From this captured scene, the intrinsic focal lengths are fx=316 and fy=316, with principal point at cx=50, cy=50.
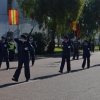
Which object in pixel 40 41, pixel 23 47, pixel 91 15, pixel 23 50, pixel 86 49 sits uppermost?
pixel 91 15

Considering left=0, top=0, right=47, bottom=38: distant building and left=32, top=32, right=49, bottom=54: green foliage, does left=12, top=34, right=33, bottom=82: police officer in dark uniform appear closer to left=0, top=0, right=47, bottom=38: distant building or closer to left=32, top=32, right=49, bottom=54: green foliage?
left=32, top=32, right=49, bottom=54: green foliage

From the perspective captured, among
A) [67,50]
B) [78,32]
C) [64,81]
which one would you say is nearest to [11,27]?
[78,32]

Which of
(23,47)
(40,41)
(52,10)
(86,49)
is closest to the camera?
(23,47)

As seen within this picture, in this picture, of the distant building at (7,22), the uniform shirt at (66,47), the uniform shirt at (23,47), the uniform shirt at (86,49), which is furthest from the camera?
the distant building at (7,22)

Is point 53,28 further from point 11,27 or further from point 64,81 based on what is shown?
point 64,81

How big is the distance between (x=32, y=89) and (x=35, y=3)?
26127mm

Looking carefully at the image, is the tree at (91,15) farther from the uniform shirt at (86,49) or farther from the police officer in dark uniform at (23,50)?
the police officer in dark uniform at (23,50)

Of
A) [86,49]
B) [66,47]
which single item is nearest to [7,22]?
[86,49]

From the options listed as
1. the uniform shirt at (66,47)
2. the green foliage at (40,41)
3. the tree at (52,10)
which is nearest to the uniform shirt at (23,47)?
the uniform shirt at (66,47)

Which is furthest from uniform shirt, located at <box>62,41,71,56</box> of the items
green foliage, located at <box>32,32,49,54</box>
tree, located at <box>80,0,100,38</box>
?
tree, located at <box>80,0,100,38</box>

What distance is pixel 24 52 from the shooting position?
12070mm

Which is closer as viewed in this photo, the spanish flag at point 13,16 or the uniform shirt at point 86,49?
the uniform shirt at point 86,49

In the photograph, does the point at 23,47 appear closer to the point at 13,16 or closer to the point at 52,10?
the point at 13,16

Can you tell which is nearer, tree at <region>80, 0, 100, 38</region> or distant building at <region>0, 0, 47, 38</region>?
distant building at <region>0, 0, 47, 38</region>
